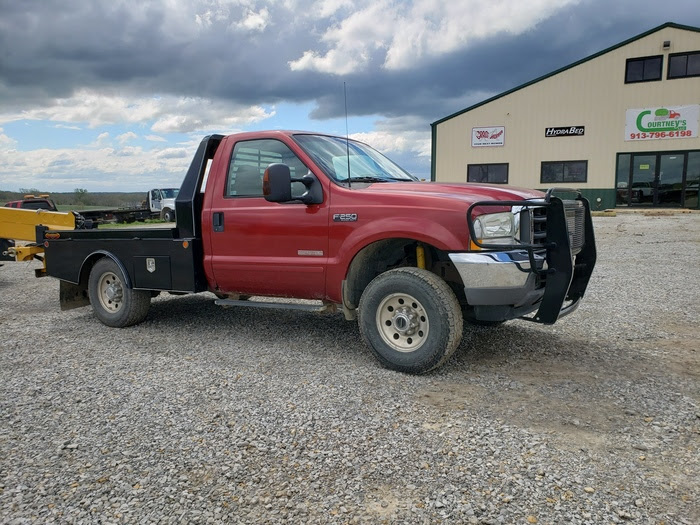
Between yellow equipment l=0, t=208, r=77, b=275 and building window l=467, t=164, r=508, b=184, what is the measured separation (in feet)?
78.0

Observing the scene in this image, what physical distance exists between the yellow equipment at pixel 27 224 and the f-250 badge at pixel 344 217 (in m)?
4.79

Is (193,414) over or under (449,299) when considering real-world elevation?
under

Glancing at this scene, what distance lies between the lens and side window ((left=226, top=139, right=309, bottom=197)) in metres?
5.24

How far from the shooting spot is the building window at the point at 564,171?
26.7 metres

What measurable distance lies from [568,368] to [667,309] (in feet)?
9.61

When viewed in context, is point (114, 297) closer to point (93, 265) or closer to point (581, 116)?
point (93, 265)

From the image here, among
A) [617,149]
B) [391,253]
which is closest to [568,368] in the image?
[391,253]

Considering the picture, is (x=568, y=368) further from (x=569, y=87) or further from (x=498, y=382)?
(x=569, y=87)

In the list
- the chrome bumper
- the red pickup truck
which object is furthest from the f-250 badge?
the chrome bumper

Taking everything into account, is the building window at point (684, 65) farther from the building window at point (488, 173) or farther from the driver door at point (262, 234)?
the driver door at point (262, 234)

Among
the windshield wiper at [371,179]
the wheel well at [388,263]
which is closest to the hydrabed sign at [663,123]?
the windshield wiper at [371,179]

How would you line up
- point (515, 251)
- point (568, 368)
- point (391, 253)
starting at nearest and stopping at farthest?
point (515, 251)
point (568, 368)
point (391, 253)

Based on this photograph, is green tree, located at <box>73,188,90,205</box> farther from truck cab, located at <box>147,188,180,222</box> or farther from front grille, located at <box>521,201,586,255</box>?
front grille, located at <box>521,201,586,255</box>

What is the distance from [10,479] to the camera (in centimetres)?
290
